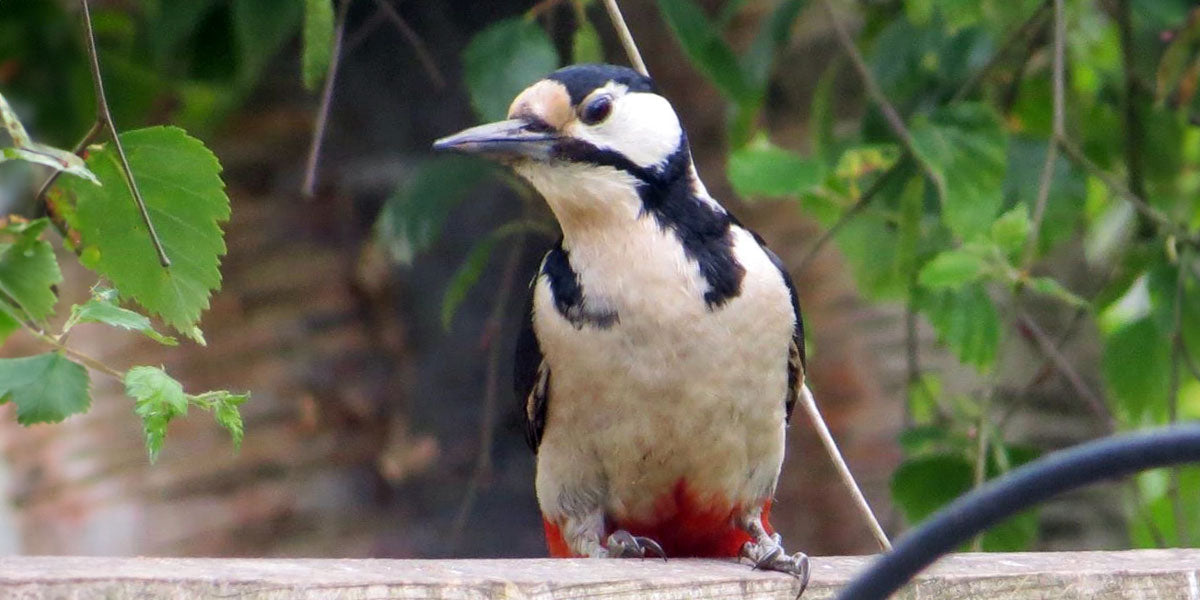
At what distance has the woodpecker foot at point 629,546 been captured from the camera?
9.98 ft

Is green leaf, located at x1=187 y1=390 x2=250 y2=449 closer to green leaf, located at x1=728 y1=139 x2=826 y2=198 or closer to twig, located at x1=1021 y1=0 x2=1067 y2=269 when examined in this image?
green leaf, located at x1=728 y1=139 x2=826 y2=198

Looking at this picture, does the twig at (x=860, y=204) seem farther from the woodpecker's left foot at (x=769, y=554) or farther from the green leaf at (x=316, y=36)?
the green leaf at (x=316, y=36)

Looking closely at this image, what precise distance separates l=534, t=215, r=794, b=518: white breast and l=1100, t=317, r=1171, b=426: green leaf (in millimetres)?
1179

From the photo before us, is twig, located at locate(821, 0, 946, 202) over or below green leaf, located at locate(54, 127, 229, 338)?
below

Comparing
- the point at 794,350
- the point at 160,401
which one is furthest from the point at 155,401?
the point at 794,350

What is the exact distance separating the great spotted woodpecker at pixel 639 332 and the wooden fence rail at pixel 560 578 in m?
0.48

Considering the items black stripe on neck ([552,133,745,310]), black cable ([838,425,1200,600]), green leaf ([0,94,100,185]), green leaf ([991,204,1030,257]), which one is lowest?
green leaf ([991,204,1030,257])

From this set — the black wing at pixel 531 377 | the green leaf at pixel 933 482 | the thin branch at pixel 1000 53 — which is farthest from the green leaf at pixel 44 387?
the thin branch at pixel 1000 53

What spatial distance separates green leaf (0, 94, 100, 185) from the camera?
6.21 feet

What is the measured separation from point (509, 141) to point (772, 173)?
939mm

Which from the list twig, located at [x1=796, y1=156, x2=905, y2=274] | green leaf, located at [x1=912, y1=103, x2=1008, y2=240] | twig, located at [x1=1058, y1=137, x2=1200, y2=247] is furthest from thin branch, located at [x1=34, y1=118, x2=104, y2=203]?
twig, located at [x1=1058, y1=137, x2=1200, y2=247]

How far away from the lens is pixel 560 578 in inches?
75.9

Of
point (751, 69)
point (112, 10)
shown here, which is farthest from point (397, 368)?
point (751, 69)

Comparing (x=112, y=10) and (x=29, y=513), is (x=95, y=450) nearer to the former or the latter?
(x=29, y=513)
